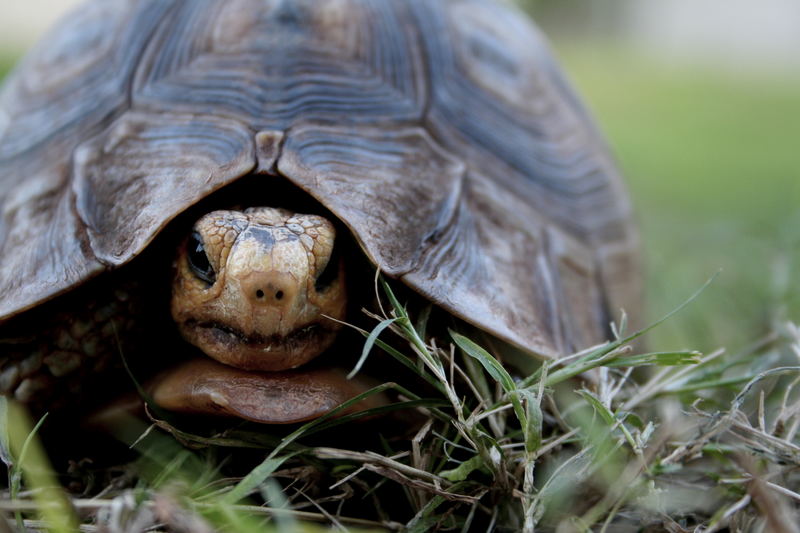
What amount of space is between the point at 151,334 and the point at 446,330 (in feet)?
1.73

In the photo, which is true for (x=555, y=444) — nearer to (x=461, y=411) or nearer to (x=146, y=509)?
(x=461, y=411)

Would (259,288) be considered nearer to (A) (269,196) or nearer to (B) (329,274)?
(B) (329,274)

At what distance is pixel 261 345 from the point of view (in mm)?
1340

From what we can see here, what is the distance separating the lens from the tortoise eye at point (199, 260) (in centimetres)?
135

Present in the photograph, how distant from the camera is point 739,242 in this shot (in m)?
3.12

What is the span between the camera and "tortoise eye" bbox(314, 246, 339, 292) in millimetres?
1354

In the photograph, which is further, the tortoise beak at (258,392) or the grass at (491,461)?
the tortoise beak at (258,392)

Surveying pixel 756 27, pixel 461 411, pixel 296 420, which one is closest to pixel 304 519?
pixel 296 420

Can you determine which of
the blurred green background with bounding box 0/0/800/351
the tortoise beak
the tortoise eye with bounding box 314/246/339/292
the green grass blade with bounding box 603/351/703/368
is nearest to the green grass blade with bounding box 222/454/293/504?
the tortoise beak

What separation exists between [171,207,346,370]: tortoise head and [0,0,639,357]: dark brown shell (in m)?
0.07

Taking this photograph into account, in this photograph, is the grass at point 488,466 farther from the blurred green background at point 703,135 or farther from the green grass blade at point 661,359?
the blurred green background at point 703,135

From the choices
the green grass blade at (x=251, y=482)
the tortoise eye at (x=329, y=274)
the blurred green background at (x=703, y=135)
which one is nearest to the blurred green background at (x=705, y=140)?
the blurred green background at (x=703, y=135)

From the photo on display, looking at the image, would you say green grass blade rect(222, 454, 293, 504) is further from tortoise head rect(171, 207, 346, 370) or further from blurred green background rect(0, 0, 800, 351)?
blurred green background rect(0, 0, 800, 351)

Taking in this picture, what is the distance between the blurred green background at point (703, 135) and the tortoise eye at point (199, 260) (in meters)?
1.25
